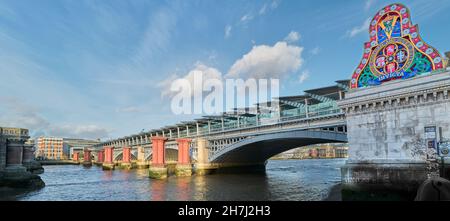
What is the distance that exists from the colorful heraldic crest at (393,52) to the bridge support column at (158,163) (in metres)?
35.3

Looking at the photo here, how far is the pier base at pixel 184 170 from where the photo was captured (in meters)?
52.5

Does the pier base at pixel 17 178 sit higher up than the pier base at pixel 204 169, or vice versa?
the pier base at pixel 17 178

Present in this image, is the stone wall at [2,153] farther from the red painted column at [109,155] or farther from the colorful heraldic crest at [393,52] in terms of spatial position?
the red painted column at [109,155]

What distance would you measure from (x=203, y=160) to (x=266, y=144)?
Answer: 11921 millimetres

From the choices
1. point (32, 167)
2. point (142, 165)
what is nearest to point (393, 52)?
point (32, 167)

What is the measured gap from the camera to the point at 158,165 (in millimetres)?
50406

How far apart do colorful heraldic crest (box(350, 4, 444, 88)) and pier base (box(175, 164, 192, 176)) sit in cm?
3624

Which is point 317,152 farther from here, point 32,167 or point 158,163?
point 32,167

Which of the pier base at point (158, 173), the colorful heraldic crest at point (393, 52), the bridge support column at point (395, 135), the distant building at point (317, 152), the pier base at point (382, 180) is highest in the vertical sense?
the colorful heraldic crest at point (393, 52)

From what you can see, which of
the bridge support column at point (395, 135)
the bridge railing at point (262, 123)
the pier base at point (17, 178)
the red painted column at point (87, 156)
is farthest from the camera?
the red painted column at point (87, 156)

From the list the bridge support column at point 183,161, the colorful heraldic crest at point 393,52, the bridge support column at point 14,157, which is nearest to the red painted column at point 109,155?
the bridge support column at point 183,161

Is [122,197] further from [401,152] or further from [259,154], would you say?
[259,154]

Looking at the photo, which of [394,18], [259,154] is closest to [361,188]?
[394,18]
